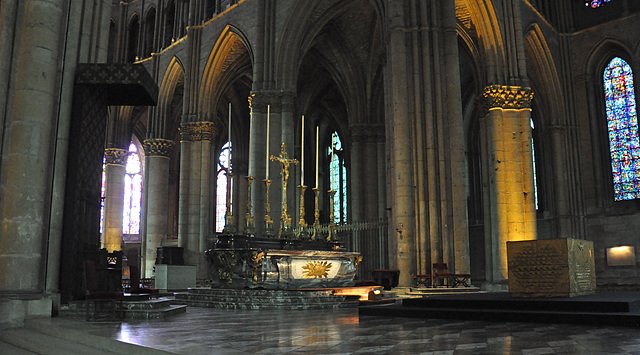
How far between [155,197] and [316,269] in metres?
16.9

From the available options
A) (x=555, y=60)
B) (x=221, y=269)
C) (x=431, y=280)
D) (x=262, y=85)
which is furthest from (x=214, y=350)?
(x=555, y=60)

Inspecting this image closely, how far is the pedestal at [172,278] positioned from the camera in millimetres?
16984

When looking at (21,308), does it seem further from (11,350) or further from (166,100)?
(166,100)

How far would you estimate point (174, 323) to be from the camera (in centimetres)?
707

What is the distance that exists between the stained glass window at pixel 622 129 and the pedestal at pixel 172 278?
56.8ft

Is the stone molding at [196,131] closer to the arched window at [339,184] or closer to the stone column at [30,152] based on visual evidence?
the arched window at [339,184]

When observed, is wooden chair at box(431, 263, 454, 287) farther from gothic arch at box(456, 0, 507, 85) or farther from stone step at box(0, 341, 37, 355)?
stone step at box(0, 341, 37, 355)

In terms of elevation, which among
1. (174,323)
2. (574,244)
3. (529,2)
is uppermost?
(529,2)

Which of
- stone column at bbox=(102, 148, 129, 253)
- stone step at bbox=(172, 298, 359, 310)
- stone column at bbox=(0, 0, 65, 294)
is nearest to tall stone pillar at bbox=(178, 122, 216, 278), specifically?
stone column at bbox=(102, 148, 129, 253)

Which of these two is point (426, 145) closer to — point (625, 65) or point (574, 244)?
point (574, 244)

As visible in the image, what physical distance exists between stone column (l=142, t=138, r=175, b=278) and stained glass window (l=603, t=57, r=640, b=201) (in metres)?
20.2

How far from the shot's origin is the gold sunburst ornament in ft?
36.9

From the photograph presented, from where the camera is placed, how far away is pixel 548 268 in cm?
729

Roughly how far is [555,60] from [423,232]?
13479mm
